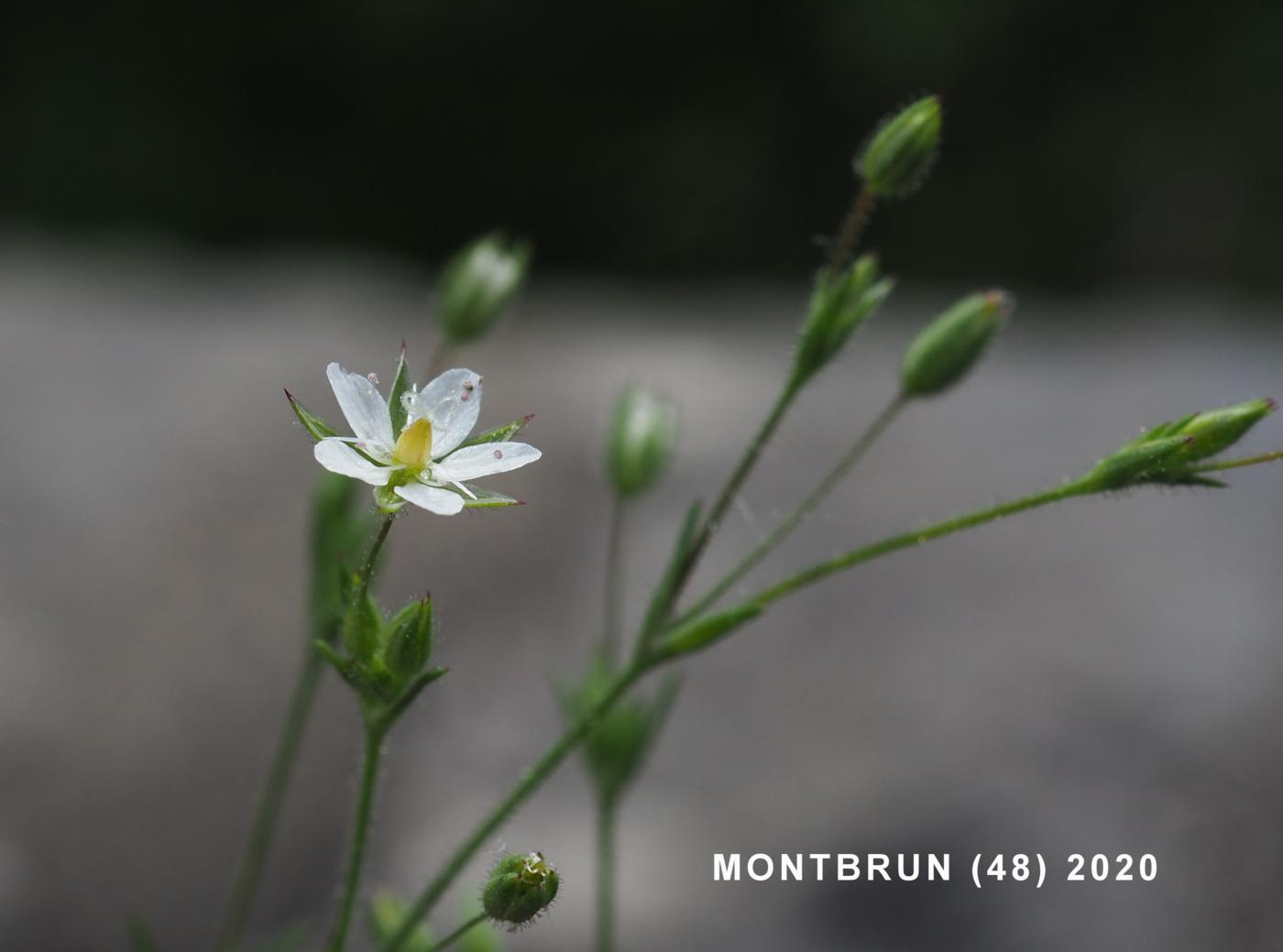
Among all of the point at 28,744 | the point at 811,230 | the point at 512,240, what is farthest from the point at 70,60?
the point at 28,744

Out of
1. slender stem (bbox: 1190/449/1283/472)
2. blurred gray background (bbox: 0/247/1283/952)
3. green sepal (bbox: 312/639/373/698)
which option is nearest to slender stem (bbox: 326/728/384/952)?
green sepal (bbox: 312/639/373/698)

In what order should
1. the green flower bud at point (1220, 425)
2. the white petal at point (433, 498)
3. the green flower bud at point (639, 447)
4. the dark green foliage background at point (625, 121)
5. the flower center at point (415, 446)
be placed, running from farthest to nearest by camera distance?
the dark green foliage background at point (625, 121) → the green flower bud at point (639, 447) → the green flower bud at point (1220, 425) → the flower center at point (415, 446) → the white petal at point (433, 498)

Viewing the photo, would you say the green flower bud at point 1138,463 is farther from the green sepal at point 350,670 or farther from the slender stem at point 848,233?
the green sepal at point 350,670

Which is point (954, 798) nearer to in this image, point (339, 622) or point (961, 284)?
point (339, 622)

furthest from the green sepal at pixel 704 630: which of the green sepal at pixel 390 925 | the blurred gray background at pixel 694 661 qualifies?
the blurred gray background at pixel 694 661

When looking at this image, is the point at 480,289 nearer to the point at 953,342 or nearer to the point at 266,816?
the point at 953,342

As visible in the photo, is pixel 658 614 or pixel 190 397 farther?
pixel 190 397
